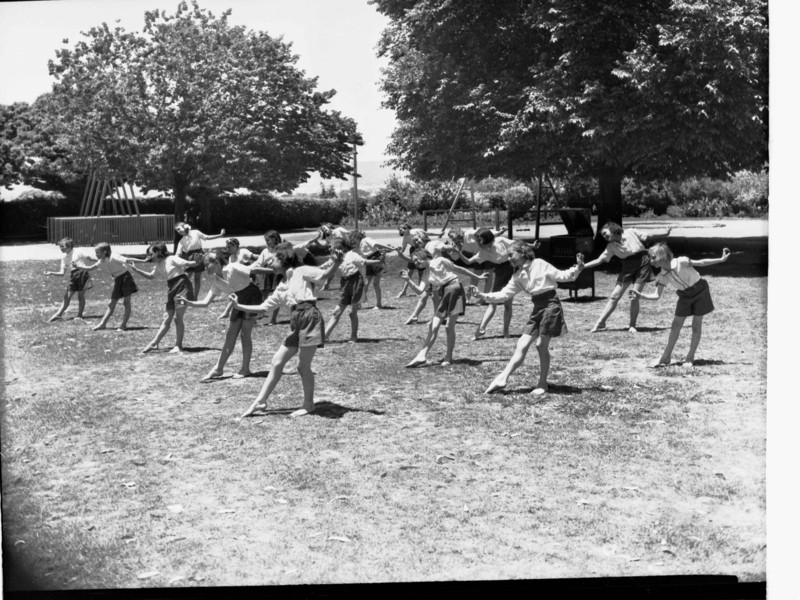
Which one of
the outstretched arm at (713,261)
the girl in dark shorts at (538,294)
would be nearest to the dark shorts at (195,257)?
the girl in dark shorts at (538,294)

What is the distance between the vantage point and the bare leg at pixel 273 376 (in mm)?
9223

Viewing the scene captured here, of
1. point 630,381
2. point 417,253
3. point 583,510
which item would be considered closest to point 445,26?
point 417,253

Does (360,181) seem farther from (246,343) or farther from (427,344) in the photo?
(246,343)

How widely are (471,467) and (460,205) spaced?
52.1 ft

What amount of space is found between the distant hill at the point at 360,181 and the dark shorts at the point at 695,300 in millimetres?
4587

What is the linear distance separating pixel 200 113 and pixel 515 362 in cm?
627

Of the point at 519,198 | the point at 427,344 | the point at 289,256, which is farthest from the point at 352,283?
the point at 519,198

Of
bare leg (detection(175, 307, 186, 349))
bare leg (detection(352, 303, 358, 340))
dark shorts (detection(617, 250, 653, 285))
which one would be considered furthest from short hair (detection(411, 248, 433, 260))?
dark shorts (detection(617, 250, 653, 285))

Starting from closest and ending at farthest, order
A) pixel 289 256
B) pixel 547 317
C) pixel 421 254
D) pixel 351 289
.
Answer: pixel 289 256 < pixel 547 317 < pixel 421 254 < pixel 351 289

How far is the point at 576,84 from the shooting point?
18.0 m

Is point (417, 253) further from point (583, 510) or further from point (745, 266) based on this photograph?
point (745, 266)

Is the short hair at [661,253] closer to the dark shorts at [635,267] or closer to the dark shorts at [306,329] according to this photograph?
the dark shorts at [635,267]

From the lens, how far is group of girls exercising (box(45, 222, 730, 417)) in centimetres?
939

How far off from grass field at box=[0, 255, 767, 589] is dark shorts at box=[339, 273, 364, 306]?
83cm
